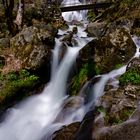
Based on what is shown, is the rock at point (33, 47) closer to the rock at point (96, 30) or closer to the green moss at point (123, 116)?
the rock at point (96, 30)

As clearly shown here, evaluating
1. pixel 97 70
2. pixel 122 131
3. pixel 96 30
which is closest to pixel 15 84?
pixel 97 70

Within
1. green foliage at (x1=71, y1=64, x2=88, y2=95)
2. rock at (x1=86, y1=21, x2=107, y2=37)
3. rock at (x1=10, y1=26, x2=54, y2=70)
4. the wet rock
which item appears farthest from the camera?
rock at (x1=86, y1=21, x2=107, y2=37)

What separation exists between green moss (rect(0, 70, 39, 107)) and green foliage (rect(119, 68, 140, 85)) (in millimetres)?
4035

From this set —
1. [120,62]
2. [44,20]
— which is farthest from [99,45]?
[44,20]

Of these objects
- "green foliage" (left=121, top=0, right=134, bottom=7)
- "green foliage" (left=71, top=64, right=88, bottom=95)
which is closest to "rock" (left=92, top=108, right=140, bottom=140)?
"green foliage" (left=71, top=64, right=88, bottom=95)

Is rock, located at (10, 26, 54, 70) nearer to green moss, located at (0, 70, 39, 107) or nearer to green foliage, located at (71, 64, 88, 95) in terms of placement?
green moss, located at (0, 70, 39, 107)

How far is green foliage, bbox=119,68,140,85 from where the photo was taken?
10906mm

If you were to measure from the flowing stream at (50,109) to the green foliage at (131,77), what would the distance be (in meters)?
0.42

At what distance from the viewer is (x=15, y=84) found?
13414 millimetres

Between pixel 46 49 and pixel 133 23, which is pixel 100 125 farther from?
pixel 133 23

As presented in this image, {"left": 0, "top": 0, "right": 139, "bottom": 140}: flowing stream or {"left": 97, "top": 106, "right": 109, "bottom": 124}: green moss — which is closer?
{"left": 97, "top": 106, "right": 109, "bottom": 124}: green moss

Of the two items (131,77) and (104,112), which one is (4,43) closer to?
(131,77)

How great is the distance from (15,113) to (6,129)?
105 cm

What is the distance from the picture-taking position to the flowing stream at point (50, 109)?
10.9 metres
